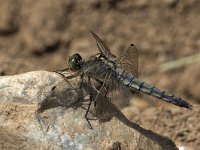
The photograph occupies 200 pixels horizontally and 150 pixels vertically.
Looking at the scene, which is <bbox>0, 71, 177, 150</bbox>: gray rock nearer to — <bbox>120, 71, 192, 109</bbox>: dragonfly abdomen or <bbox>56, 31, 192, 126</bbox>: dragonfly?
<bbox>56, 31, 192, 126</bbox>: dragonfly

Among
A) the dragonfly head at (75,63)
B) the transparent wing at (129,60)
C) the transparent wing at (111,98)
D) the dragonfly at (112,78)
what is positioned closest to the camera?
the transparent wing at (111,98)

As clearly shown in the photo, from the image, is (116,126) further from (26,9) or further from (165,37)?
(26,9)

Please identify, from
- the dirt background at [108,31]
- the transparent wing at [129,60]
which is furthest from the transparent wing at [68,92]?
the dirt background at [108,31]

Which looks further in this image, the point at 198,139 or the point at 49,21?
the point at 49,21

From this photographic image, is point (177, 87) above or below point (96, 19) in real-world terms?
below

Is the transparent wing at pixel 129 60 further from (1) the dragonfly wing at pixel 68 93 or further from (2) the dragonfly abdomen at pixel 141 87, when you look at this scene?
(1) the dragonfly wing at pixel 68 93

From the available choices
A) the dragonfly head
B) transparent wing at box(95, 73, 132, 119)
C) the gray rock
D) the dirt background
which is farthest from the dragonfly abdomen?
the dirt background

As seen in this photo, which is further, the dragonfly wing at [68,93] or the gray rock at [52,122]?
the dragonfly wing at [68,93]

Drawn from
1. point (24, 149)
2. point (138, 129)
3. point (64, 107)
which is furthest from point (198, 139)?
point (24, 149)
